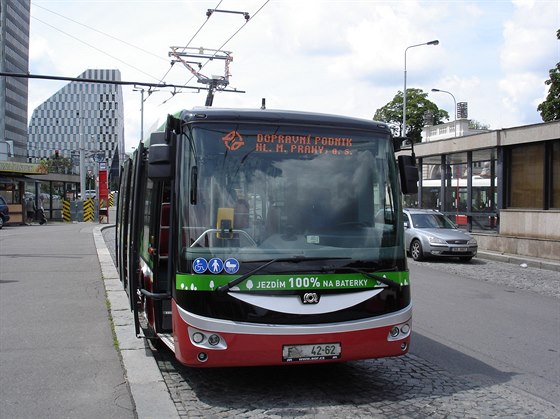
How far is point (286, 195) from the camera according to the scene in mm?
5402

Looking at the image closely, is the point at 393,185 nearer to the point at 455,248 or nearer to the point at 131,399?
the point at 131,399

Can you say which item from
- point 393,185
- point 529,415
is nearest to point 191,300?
point 393,185

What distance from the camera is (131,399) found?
5.15 metres

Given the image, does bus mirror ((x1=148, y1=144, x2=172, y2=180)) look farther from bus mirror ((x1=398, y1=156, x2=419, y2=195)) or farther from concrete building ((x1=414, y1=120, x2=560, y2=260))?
concrete building ((x1=414, y1=120, x2=560, y2=260))

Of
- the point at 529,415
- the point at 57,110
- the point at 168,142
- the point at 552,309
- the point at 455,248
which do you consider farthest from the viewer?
the point at 57,110

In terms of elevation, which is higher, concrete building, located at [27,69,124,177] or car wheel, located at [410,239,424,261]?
concrete building, located at [27,69,124,177]

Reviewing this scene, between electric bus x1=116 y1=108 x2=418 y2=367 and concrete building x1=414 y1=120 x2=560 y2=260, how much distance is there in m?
13.9

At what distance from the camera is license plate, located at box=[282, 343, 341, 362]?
16.5 feet

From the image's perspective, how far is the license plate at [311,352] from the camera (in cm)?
504

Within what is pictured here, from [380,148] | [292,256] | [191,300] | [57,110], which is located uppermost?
[57,110]

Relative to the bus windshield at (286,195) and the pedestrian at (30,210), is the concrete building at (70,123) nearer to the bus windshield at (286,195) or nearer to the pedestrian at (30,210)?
the pedestrian at (30,210)

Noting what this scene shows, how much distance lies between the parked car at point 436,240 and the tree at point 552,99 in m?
26.1

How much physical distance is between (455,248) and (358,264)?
13.2 metres

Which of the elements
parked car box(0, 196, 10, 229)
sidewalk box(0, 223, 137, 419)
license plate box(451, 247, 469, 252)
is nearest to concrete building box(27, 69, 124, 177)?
parked car box(0, 196, 10, 229)
